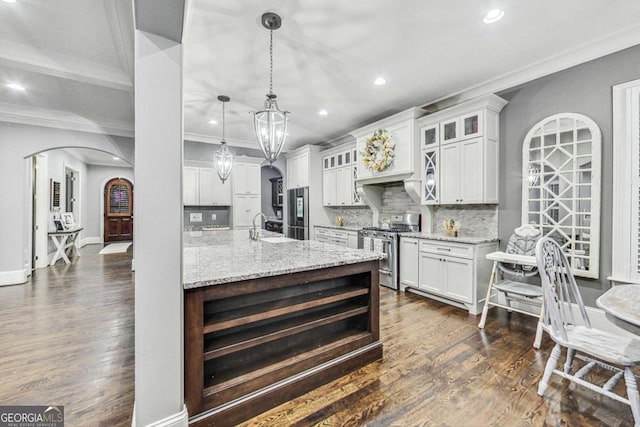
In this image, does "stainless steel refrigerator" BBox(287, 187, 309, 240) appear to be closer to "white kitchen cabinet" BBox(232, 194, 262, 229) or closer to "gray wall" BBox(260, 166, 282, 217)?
"white kitchen cabinet" BBox(232, 194, 262, 229)

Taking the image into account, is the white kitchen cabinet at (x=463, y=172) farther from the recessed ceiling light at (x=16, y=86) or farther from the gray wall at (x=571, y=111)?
the recessed ceiling light at (x=16, y=86)

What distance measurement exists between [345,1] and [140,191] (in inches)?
81.7

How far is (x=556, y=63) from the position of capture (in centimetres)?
301

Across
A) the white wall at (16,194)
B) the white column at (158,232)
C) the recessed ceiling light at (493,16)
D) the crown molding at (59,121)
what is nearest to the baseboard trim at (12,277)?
the white wall at (16,194)

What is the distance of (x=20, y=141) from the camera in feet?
15.4

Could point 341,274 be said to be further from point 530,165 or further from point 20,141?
point 20,141

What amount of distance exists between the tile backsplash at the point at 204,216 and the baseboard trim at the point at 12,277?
8.49 feet

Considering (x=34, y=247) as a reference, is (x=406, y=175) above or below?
above

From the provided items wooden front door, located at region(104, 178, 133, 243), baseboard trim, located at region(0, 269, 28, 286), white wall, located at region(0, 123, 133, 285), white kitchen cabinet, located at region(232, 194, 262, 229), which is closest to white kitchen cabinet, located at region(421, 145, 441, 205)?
white kitchen cabinet, located at region(232, 194, 262, 229)

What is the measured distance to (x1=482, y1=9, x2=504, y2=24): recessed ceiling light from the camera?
7.54 ft

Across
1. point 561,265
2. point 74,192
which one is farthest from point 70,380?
point 74,192

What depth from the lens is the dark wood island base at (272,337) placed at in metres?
1.57

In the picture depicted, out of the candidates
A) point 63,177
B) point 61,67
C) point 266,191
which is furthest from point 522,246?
point 63,177

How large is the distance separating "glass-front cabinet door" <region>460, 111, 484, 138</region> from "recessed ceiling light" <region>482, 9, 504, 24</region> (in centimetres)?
124
